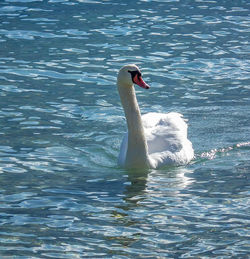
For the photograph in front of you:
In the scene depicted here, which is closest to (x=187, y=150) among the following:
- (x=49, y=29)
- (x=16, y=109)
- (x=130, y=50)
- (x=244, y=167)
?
(x=244, y=167)

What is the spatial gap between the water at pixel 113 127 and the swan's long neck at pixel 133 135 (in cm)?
16

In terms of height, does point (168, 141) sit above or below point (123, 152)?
above

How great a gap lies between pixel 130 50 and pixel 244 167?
6443 mm

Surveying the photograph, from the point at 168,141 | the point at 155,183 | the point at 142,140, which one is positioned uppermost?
the point at 142,140

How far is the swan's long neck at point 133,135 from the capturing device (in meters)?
10.3

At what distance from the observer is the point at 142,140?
10.4 metres

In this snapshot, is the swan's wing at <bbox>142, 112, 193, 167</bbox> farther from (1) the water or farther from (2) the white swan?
(1) the water

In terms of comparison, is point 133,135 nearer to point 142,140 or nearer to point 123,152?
point 142,140

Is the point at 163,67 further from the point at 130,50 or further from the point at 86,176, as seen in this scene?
the point at 86,176

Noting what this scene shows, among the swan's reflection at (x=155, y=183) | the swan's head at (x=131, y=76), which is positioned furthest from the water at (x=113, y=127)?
the swan's head at (x=131, y=76)

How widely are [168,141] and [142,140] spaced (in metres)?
0.48

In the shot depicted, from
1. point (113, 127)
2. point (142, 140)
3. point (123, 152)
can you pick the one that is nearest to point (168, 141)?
point (142, 140)

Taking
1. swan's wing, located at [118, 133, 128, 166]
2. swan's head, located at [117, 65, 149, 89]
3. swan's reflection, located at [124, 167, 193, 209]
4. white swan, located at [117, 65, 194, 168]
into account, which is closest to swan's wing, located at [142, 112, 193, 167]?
white swan, located at [117, 65, 194, 168]

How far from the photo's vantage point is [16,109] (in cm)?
1275
